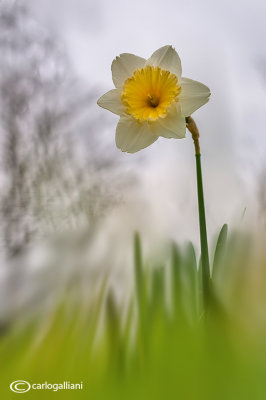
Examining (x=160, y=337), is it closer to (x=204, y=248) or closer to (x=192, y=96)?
(x=204, y=248)

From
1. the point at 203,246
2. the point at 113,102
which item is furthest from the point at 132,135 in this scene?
the point at 203,246

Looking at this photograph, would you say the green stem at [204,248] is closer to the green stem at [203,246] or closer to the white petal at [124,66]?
the green stem at [203,246]

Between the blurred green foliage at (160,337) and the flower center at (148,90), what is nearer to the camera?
the blurred green foliage at (160,337)

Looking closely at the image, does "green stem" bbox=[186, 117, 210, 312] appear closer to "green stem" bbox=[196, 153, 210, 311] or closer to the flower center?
"green stem" bbox=[196, 153, 210, 311]

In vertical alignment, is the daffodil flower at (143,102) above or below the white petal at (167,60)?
below

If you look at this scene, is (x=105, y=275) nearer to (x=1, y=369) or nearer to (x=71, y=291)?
(x=71, y=291)

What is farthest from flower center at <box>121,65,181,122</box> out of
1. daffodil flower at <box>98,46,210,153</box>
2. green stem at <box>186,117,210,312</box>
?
green stem at <box>186,117,210,312</box>

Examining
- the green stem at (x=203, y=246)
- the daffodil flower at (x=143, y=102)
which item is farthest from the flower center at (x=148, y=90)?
the green stem at (x=203, y=246)
